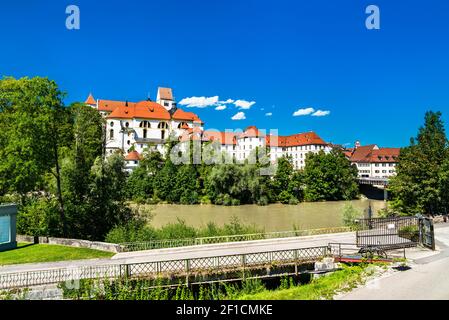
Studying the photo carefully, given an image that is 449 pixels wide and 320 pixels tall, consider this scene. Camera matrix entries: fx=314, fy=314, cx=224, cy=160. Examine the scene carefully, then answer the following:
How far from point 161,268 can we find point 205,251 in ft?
12.8

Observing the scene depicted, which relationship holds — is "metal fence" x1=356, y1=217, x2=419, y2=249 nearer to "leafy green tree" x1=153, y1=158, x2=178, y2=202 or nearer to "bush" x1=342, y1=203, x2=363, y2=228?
"bush" x1=342, y1=203, x2=363, y2=228

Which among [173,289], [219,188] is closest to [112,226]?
[173,289]

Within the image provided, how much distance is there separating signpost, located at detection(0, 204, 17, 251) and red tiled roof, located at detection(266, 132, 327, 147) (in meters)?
82.3

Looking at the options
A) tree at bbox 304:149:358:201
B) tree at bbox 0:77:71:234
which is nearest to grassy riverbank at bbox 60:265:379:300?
tree at bbox 0:77:71:234

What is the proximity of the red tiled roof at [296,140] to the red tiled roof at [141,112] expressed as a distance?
3362 centimetres

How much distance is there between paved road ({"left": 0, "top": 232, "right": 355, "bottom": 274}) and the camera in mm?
14023

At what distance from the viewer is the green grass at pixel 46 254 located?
15242mm

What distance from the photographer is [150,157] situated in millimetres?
65375

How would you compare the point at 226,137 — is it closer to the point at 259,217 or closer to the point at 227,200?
the point at 227,200

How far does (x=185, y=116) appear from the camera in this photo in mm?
93562

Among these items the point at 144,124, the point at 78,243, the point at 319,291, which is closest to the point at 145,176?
the point at 144,124

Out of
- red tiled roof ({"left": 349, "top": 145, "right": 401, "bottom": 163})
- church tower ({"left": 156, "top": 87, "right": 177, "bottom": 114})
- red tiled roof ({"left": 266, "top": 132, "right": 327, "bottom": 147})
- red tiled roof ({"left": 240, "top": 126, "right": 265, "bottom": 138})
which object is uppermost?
church tower ({"left": 156, "top": 87, "right": 177, "bottom": 114})

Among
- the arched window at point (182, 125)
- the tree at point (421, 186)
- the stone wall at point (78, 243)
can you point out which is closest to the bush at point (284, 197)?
the tree at point (421, 186)
